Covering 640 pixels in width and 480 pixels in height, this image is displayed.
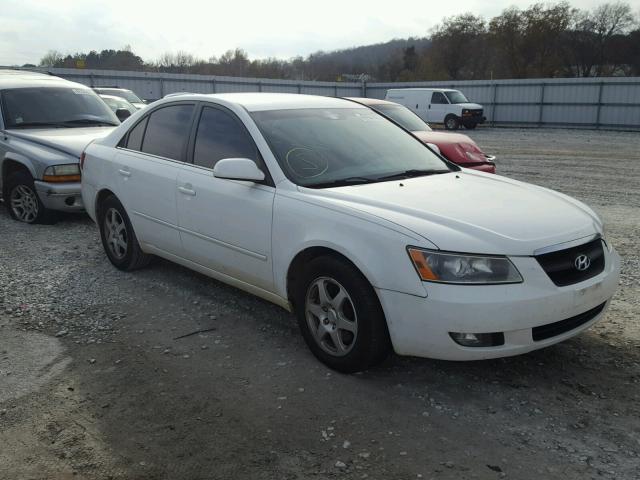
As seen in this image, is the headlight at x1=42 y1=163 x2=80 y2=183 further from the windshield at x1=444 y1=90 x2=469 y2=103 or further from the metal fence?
the windshield at x1=444 y1=90 x2=469 y2=103

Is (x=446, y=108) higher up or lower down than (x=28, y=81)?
higher up

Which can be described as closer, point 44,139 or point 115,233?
point 115,233

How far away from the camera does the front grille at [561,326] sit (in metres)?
3.25

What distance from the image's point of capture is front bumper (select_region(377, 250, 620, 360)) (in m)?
3.08

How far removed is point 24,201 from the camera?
782cm

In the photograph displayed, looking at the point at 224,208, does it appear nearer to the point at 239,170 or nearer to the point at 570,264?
the point at 239,170

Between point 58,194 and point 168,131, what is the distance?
3.08m

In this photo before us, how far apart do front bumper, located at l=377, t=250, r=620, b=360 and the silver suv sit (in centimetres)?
556

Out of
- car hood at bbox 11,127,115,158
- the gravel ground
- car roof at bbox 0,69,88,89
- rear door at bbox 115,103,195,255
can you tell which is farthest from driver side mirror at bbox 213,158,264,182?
car roof at bbox 0,69,88,89

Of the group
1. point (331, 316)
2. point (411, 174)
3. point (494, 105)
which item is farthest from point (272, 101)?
point (494, 105)

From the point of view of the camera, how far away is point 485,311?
3.07m

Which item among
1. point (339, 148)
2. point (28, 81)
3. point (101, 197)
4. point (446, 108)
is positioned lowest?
point (101, 197)

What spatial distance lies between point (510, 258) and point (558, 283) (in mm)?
337

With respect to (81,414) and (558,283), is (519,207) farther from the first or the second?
(81,414)
